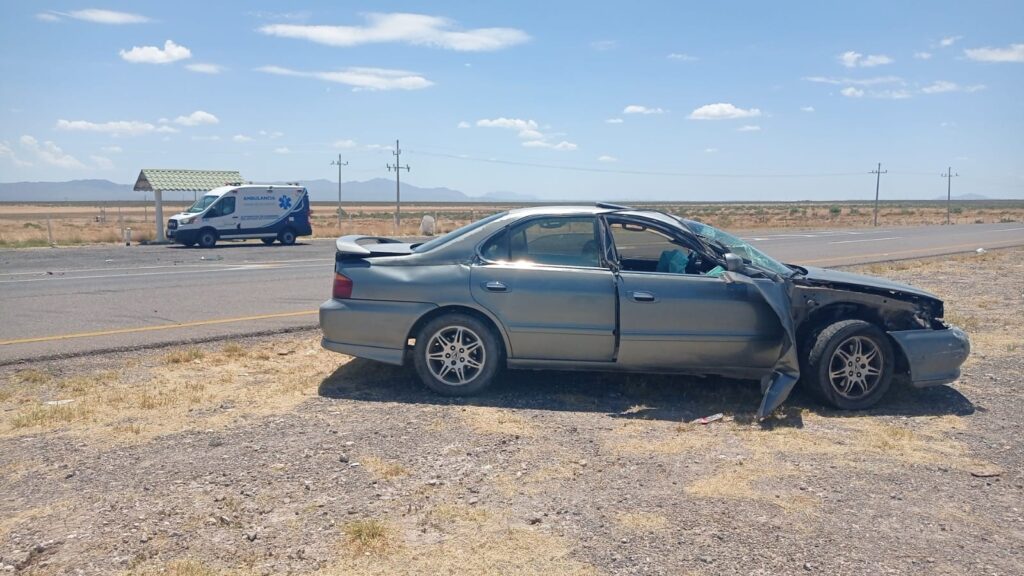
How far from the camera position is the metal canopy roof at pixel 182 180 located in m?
33.4

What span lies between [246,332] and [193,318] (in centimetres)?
145

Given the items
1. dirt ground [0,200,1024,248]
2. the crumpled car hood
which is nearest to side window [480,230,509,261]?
the crumpled car hood

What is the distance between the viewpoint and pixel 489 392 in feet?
22.1

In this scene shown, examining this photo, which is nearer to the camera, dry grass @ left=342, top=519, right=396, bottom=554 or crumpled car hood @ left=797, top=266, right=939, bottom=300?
dry grass @ left=342, top=519, right=396, bottom=554

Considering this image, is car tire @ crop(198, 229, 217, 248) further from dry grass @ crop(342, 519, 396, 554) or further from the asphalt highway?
dry grass @ crop(342, 519, 396, 554)

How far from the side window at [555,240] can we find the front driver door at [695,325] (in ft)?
1.45

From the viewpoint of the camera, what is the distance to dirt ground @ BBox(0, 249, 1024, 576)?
3863 mm

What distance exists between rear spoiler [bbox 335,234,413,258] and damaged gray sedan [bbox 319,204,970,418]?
7 centimetres

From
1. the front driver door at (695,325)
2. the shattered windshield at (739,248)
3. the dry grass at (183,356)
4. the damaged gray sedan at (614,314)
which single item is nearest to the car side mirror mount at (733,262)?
the damaged gray sedan at (614,314)

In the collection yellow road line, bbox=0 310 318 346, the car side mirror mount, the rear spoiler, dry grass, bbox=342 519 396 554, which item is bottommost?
dry grass, bbox=342 519 396 554

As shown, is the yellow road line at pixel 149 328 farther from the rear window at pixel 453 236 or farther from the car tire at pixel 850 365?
the car tire at pixel 850 365

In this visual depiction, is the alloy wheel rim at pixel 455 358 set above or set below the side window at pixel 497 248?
below

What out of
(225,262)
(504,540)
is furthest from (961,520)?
(225,262)

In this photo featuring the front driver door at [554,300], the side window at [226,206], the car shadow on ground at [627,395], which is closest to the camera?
the car shadow on ground at [627,395]
